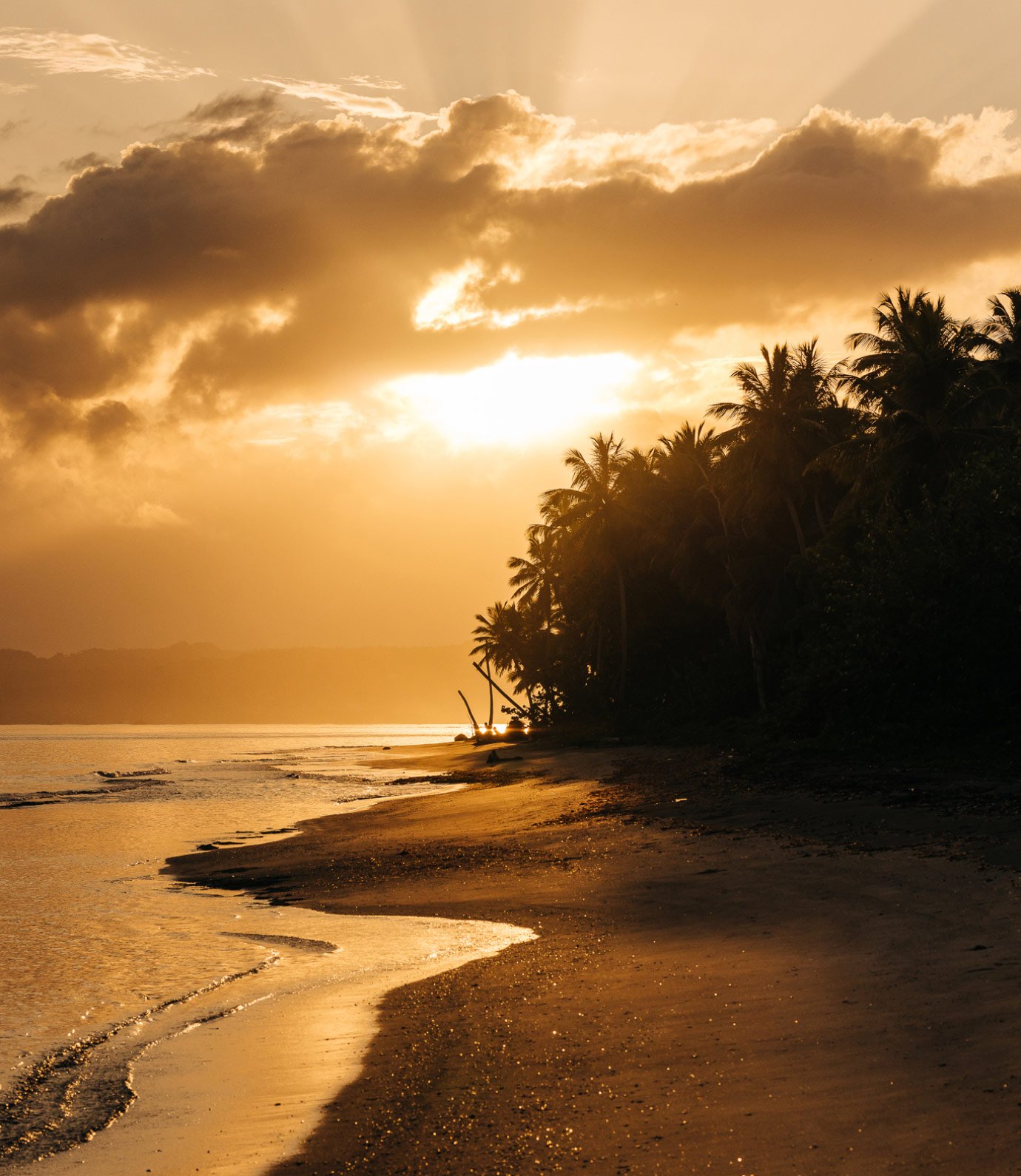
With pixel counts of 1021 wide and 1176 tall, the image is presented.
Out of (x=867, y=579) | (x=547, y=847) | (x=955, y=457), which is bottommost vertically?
(x=547, y=847)

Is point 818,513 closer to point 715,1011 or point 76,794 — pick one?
point 76,794

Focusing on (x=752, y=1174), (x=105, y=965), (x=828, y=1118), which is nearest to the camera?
(x=752, y=1174)

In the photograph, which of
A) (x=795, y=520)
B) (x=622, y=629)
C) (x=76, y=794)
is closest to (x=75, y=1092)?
(x=795, y=520)

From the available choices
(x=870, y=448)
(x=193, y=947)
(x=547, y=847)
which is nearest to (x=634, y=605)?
(x=870, y=448)

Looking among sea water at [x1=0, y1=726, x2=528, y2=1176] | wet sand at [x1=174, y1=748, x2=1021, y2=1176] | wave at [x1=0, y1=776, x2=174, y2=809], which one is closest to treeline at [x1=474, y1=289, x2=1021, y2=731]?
wet sand at [x1=174, y1=748, x2=1021, y2=1176]

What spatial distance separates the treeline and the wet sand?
394 inches

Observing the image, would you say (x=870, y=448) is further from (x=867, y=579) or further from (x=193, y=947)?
(x=193, y=947)

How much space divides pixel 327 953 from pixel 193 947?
6.36 ft

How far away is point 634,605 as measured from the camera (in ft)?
205

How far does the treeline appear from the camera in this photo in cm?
2672

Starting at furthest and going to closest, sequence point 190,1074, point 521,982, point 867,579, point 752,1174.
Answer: point 867,579, point 521,982, point 190,1074, point 752,1174

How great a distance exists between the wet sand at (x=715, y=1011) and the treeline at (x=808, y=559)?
32.9ft

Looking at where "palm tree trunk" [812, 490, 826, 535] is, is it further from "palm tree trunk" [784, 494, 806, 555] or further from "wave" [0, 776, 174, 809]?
"wave" [0, 776, 174, 809]

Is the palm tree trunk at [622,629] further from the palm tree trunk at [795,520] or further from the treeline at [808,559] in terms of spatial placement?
the palm tree trunk at [795,520]
